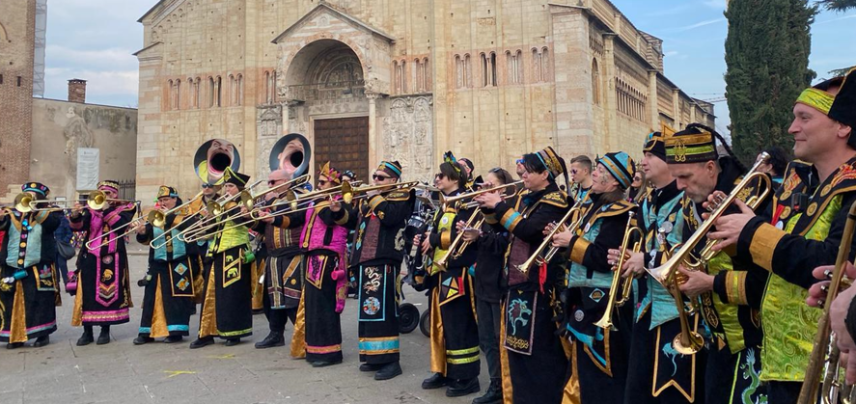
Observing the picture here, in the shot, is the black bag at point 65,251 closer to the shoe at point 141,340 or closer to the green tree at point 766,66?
the shoe at point 141,340

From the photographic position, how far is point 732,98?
19125 mm

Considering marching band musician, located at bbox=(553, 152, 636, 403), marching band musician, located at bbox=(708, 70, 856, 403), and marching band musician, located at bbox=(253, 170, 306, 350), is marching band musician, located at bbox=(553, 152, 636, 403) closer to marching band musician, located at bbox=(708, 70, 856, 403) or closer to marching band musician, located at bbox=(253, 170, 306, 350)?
marching band musician, located at bbox=(708, 70, 856, 403)

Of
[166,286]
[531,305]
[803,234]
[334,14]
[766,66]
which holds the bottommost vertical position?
[166,286]

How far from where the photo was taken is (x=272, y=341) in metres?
8.69

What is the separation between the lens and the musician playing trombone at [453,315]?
6305 mm

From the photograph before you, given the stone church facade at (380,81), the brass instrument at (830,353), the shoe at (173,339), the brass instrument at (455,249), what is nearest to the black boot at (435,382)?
the brass instrument at (455,249)

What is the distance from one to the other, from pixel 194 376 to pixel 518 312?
386 centimetres

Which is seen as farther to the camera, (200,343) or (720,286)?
(200,343)

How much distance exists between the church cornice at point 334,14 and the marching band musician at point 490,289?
18036 mm

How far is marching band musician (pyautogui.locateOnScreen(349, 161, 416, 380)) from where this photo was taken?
22.9 feet

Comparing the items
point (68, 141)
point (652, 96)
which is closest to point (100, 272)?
point (68, 141)

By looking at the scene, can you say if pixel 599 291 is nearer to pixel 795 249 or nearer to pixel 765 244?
pixel 765 244

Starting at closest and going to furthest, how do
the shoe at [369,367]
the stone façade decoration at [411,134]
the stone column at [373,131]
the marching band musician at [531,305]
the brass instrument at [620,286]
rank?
1. the brass instrument at [620,286]
2. the marching band musician at [531,305]
3. the shoe at [369,367]
4. the stone façade decoration at [411,134]
5. the stone column at [373,131]

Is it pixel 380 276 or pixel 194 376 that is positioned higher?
pixel 380 276
